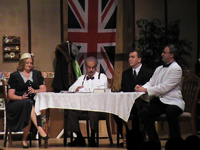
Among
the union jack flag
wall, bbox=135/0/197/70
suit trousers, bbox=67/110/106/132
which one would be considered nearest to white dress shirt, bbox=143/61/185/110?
suit trousers, bbox=67/110/106/132

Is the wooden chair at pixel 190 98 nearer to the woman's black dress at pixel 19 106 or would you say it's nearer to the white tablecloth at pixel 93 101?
the white tablecloth at pixel 93 101

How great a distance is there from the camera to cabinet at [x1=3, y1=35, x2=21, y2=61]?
6883 mm

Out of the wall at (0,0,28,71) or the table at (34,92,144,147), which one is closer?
the table at (34,92,144,147)

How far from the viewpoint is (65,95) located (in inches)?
211

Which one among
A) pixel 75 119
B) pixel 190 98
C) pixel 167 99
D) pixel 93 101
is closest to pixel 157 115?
pixel 167 99

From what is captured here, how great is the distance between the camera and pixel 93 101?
528cm

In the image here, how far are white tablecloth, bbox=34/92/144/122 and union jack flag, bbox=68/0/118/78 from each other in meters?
1.91

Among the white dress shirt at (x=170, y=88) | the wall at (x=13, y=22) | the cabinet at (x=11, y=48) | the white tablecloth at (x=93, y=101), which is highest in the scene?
the wall at (x=13, y=22)

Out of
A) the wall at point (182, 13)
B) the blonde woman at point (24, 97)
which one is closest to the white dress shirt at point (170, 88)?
the blonde woman at point (24, 97)

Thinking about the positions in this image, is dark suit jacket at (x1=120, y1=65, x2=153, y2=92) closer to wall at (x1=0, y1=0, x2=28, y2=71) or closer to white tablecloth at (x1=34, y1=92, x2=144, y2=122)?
white tablecloth at (x1=34, y1=92, x2=144, y2=122)

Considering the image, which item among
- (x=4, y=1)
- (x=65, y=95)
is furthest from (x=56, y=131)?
(x=4, y=1)

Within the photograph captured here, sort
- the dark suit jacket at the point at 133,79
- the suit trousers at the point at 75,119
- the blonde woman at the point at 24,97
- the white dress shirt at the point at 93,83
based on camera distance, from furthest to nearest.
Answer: the white dress shirt at the point at 93,83 < the dark suit jacket at the point at 133,79 < the blonde woman at the point at 24,97 < the suit trousers at the point at 75,119

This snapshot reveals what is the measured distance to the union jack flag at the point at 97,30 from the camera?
720 centimetres

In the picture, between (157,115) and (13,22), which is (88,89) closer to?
(157,115)
